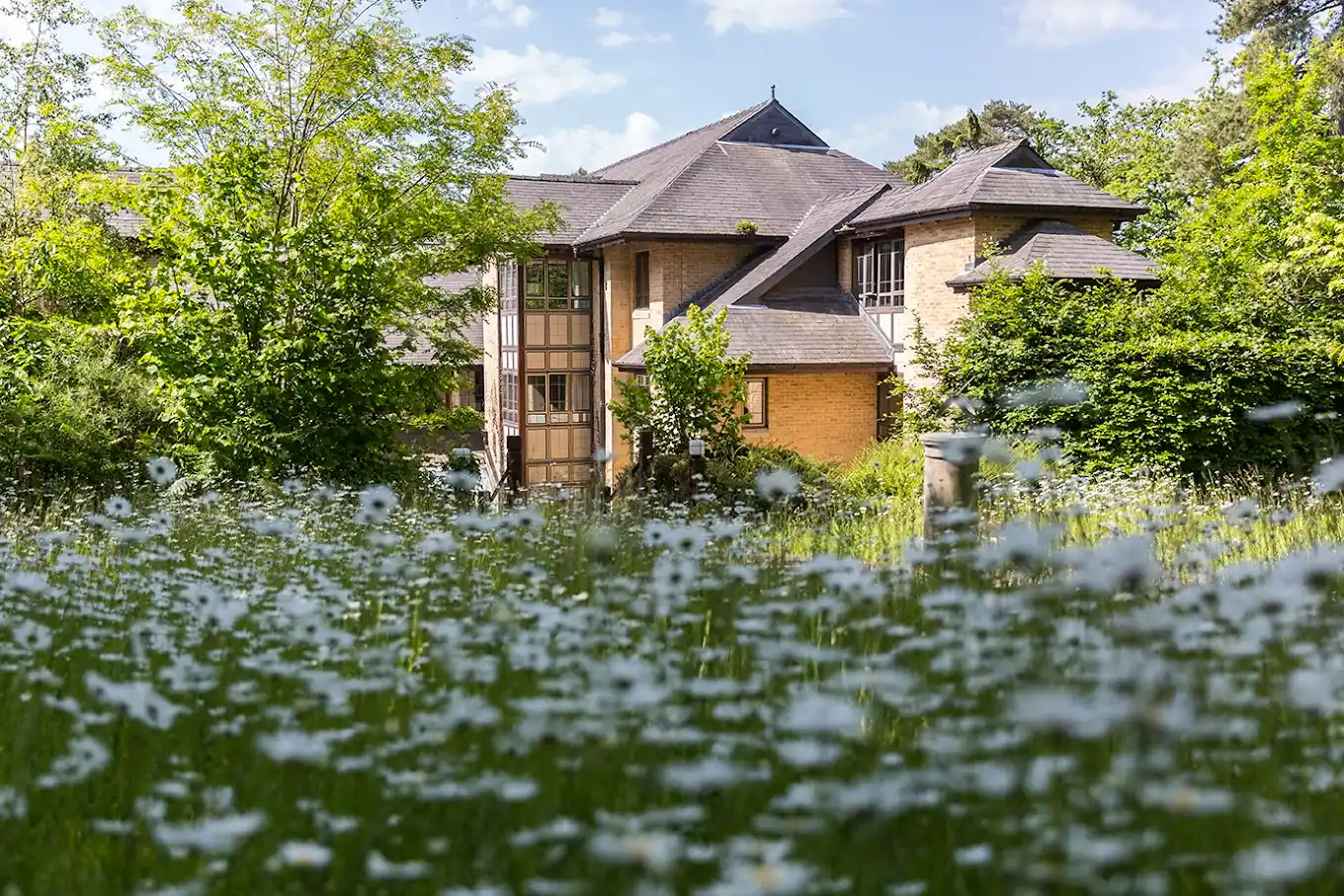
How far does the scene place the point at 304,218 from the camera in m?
14.9

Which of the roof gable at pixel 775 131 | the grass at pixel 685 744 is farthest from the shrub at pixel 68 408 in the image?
the roof gable at pixel 775 131

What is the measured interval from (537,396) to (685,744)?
2668 centimetres

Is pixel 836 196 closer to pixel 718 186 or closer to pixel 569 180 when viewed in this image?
pixel 718 186

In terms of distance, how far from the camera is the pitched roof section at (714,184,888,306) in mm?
24266

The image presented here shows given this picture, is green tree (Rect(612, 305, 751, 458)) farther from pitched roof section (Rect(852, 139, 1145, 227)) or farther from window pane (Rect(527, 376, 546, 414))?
window pane (Rect(527, 376, 546, 414))

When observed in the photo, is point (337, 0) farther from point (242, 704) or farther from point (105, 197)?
point (242, 704)

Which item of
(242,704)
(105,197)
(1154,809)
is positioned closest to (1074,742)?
(1154,809)

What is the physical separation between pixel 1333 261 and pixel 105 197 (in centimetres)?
1746

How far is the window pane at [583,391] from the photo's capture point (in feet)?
99.1

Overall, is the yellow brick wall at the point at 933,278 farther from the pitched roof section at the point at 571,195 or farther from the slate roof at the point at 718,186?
the pitched roof section at the point at 571,195

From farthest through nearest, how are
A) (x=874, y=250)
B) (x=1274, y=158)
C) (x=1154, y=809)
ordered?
(x=874, y=250), (x=1274, y=158), (x=1154, y=809)

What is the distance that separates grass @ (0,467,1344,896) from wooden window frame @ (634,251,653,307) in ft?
73.4

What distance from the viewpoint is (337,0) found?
15.4 m

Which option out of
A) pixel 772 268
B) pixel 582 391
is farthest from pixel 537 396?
pixel 772 268
